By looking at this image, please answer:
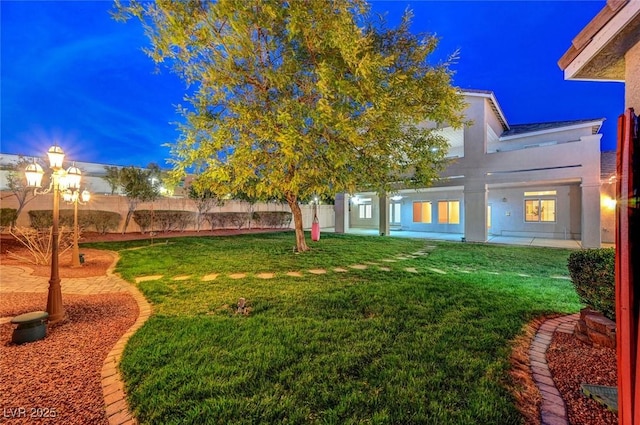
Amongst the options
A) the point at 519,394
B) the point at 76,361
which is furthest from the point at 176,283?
the point at 519,394

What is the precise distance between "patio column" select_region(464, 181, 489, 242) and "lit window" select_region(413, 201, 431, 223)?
5.32 meters

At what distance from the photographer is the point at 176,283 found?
5.96 m

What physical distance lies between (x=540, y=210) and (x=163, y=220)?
20951 millimetres

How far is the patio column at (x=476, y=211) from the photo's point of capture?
12711 millimetres

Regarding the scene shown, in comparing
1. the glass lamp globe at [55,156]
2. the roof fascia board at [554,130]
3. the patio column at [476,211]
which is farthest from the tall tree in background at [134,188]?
the roof fascia board at [554,130]

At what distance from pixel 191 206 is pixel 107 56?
40268 millimetres

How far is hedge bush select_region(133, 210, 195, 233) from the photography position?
15977mm

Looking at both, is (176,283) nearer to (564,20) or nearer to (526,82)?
(564,20)

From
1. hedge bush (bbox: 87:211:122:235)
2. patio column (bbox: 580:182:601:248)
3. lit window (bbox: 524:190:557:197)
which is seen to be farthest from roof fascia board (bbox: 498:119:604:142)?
hedge bush (bbox: 87:211:122:235)

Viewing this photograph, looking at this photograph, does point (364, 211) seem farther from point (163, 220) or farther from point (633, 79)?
point (633, 79)

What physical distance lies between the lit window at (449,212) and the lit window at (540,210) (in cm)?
337

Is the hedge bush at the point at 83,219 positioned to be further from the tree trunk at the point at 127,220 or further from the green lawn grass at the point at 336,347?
the green lawn grass at the point at 336,347

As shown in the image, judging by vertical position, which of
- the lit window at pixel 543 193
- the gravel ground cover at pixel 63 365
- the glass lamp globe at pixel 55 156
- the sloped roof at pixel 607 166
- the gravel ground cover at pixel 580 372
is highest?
the sloped roof at pixel 607 166

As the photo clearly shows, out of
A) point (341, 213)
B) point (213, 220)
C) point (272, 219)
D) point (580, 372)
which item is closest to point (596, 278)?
point (580, 372)
